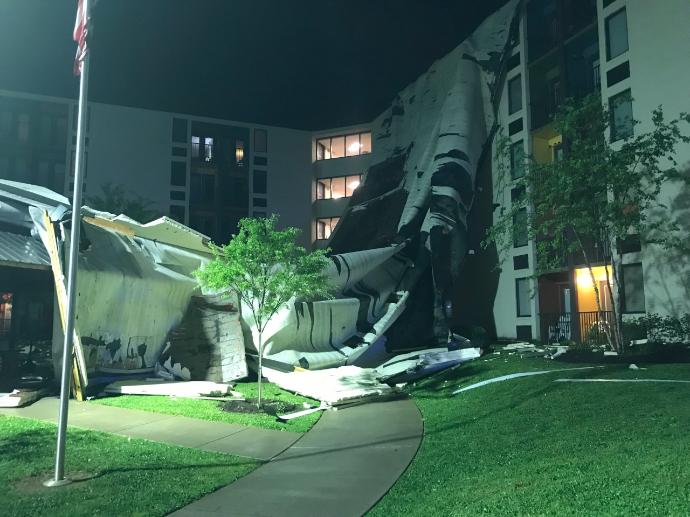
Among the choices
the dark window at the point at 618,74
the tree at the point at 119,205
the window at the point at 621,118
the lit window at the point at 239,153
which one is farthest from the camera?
the lit window at the point at 239,153

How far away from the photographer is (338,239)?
29.6 meters

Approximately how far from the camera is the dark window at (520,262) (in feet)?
76.7

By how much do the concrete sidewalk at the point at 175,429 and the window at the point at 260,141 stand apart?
36.6 meters

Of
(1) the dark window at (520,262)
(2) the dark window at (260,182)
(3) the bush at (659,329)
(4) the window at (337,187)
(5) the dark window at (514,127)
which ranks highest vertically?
(2) the dark window at (260,182)

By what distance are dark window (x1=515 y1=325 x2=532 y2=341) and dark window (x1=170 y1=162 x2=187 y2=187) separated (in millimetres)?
29776

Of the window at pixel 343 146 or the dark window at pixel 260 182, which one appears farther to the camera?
the dark window at pixel 260 182

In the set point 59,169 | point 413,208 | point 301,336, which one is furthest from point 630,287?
point 59,169

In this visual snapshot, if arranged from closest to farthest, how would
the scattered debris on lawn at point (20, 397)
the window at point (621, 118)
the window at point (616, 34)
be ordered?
the scattered debris on lawn at point (20, 397) → the window at point (621, 118) → the window at point (616, 34)

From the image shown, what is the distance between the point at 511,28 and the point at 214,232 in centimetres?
2784

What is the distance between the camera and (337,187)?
41562 millimetres

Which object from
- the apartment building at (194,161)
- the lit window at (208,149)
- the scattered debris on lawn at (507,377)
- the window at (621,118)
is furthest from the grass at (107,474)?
the lit window at (208,149)

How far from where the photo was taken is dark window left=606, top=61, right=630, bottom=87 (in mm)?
19125

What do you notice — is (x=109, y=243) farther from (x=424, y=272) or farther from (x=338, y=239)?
(x=338, y=239)

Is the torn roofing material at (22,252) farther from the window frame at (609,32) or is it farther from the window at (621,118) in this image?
the window frame at (609,32)
